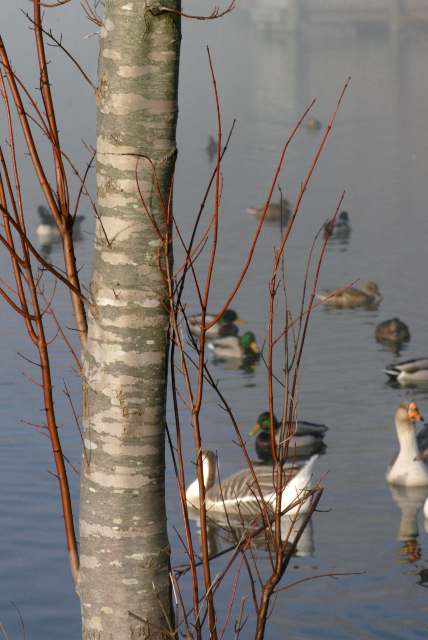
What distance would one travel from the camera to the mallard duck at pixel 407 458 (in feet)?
37.0

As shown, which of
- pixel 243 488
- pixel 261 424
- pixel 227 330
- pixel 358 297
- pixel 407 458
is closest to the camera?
pixel 243 488

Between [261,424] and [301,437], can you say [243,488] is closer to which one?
[301,437]

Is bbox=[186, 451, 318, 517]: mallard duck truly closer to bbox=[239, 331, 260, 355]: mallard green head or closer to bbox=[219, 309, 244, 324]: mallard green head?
bbox=[239, 331, 260, 355]: mallard green head

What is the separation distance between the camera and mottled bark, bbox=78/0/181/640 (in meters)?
3.07

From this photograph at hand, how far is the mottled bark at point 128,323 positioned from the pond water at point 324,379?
777 millimetres

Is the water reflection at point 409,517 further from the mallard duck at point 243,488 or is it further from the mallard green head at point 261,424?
the mallard green head at point 261,424

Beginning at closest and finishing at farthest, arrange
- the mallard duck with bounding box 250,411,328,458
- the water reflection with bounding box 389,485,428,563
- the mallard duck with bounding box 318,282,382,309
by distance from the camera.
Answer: the water reflection with bounding box 389,485,428,563
the mallard duck with bounding box 250,411,328,458
the mallard duck with bounding box 318,282,382,309

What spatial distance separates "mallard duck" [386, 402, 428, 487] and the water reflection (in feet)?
0.23

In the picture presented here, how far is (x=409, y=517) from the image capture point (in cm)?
1055

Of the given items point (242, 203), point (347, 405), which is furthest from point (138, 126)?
point (242, 203)

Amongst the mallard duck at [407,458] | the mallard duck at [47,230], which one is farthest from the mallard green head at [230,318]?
the mallard duck at [47,230]

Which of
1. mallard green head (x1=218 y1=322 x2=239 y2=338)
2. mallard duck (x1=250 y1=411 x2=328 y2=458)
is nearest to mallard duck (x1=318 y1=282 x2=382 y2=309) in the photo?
mallard green head (x1=218 y1=322 x2=239 y2=338)

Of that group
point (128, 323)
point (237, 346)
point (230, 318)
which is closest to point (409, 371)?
point (237, 346)

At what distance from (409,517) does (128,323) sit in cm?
782
